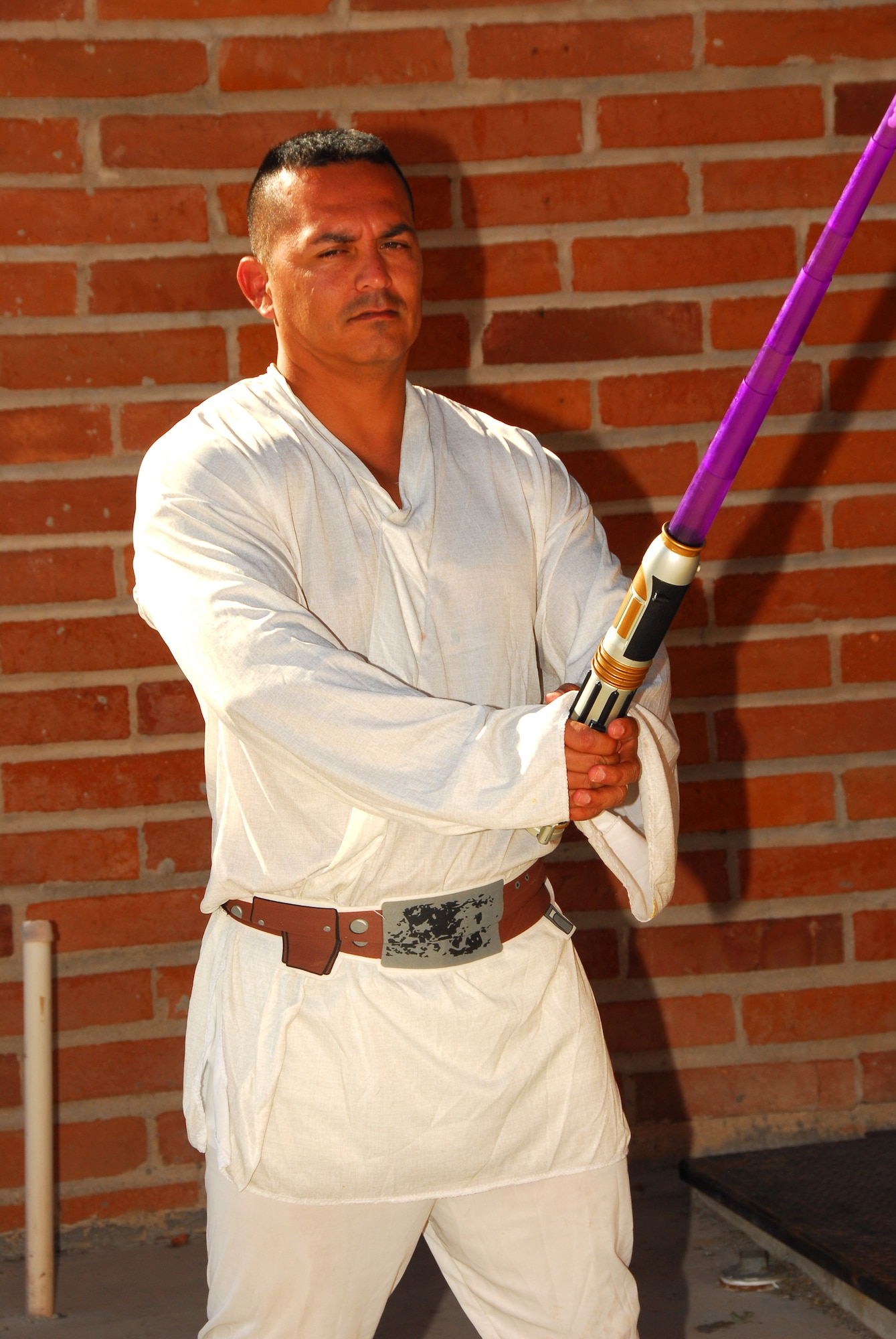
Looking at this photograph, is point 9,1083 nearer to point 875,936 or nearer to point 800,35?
point 875,936

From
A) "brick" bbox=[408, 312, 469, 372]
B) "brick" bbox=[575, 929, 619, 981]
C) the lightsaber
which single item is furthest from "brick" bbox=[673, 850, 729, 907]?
the lightsaber

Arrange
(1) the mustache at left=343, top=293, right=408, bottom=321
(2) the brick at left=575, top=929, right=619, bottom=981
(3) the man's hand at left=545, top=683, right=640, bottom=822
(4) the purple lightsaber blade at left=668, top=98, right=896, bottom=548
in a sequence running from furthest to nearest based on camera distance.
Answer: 1. (2) the brick at left=575, top=929, right=619, bottom=981
2. (1) the mustache at left=343, top=293, right=408, bottom=321
3. (3) the man's hand at left=545, top=683, right=640, bottom=822
4. (4) the purple lightsaber blade at left=668, top=98, right=896, bottom=548

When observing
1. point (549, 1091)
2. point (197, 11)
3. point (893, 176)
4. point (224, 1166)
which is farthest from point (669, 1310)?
point (197, 11)

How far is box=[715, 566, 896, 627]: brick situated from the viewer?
2494 millimetres

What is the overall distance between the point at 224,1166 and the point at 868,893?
1.51 metres

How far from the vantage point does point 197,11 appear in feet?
7.54

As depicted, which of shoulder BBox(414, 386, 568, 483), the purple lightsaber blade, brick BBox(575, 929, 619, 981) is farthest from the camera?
brick BBox(575, 929, 619, 981)

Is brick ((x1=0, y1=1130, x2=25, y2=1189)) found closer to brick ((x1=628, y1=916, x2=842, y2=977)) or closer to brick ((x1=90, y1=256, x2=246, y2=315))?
brick ((x1=628, y1=916, x2=842, y2=977))

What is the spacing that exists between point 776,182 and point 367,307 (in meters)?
1.21

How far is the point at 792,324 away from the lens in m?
1.12

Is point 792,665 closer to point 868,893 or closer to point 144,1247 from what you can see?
point 868,893

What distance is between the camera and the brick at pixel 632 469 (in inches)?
96.0

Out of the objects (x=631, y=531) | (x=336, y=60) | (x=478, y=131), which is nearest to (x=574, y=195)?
(x=478, y=131)

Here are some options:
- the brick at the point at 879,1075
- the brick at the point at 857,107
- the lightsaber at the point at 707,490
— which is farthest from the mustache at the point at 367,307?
the brick at the point at 879,1075
